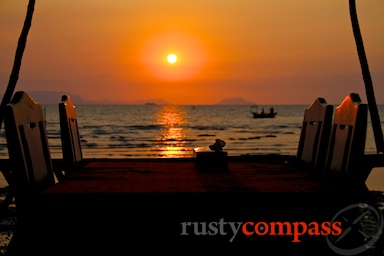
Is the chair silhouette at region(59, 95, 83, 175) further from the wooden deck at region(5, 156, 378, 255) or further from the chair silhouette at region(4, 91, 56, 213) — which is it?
the wooden deck at region(5, 156, 378, 255)

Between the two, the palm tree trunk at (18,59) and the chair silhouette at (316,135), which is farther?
the chair silhouette at (316,135)

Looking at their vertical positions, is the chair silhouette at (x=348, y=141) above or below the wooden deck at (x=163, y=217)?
above

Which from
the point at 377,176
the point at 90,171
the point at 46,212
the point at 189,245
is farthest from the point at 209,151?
the point at 377,176

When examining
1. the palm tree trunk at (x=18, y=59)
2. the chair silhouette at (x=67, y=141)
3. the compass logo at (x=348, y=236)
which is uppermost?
the palm tree trunk at (x=18, y=59)

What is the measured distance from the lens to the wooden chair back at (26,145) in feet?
8.73

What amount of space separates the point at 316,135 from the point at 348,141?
107cm

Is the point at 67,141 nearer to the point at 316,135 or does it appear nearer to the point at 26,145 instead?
the point at 26,145

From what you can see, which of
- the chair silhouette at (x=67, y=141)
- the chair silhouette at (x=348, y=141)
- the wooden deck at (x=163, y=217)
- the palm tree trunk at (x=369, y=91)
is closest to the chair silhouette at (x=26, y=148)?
the wooden deck at (x=163, y=217)

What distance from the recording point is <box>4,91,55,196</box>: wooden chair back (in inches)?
105

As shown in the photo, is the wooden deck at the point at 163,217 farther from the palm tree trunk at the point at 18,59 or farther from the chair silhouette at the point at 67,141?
the chair silhouette at the point at 67,141

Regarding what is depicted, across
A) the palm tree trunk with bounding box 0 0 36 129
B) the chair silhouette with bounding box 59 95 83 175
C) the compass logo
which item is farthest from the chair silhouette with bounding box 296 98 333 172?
the palm tree trunk with bounding box 0 0 36 129

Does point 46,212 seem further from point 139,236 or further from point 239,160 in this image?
point 239,160

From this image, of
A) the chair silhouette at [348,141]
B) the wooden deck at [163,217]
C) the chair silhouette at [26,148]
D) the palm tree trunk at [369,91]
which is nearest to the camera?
the wooden deck at [163,217]

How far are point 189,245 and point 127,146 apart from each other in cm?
2281
